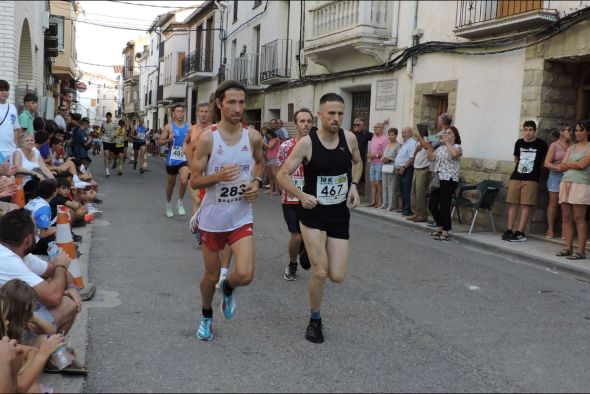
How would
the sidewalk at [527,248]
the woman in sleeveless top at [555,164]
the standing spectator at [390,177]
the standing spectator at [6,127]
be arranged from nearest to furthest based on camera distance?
the sidewalk at [527,248], the standing spectator at [6,127], the woman in sleeveless top at [555,164], the standing spectator at [390,177]

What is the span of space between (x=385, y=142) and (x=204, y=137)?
9.47 meters

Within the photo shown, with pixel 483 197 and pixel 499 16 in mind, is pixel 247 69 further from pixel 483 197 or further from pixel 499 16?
pixel 483 197

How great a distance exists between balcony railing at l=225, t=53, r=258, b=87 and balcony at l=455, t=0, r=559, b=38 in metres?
12.6

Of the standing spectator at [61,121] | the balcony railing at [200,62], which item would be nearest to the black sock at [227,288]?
the standing spectator at [61,121]

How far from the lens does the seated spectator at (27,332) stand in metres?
3.06

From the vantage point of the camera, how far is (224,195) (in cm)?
437

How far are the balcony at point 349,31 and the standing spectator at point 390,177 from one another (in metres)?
2.84

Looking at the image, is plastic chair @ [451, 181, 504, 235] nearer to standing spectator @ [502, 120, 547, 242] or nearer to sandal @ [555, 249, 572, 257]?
standing spectator @ [502, 120, 547, 242]

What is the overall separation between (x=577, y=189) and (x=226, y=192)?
564 cm

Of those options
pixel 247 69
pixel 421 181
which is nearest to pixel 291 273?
pixel 421 181

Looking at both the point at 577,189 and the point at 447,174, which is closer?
the point at 577,189

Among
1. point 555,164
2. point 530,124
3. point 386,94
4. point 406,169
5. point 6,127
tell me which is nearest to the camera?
point 6,127

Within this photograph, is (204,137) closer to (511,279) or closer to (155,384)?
(155,384)

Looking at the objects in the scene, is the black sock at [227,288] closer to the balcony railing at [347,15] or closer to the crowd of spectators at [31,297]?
the crowd of spectators at [31,297]
